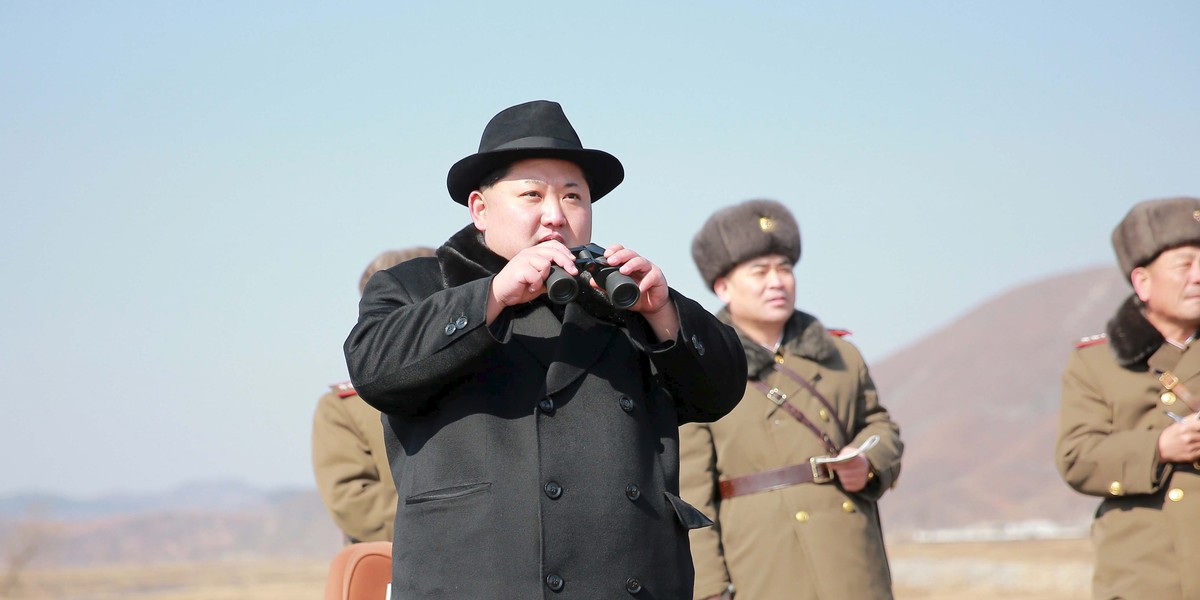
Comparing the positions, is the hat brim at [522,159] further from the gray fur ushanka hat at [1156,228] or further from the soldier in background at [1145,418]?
the gray fur ushanka hat at [1156,228]

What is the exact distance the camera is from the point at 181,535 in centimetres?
6425

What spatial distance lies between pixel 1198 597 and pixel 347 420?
3.37 meters

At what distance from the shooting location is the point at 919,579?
55.6ft

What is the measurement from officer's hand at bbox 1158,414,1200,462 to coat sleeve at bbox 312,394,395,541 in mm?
2983

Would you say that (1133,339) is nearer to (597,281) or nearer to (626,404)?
(626,404)

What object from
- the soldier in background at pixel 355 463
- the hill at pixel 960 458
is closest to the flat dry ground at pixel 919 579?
the hill at pixel 960 458

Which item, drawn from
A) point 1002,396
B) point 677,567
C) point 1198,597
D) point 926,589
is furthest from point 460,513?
point 1002,396

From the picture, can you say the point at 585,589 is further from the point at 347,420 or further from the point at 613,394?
the point at 347,420

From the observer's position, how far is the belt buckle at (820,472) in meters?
5.32

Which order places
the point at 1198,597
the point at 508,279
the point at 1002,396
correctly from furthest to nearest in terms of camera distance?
1. the point at 1002,396
2. the point at 1198,597
3. the point at 508,279

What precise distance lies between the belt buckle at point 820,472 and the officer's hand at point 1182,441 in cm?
126

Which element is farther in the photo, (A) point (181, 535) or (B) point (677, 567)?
(A) point (181, 535)

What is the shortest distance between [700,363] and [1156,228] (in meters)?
3.29

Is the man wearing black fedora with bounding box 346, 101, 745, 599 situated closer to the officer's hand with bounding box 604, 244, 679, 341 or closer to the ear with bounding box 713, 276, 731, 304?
the officer's hand with bounding box 604, 244, 679, 341
